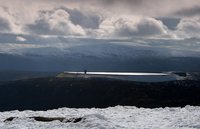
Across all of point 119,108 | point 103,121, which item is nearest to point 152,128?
point 103,121

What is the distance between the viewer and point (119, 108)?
4500cm

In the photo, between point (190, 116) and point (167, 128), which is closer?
point (167, 128)

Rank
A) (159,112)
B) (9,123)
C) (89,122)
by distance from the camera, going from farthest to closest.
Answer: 1. (159,112)
2. (9,123)
3. (89,122)

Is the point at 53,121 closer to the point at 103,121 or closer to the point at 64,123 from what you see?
the point at 64,123

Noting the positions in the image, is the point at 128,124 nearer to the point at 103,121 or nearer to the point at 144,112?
the point at 103,121

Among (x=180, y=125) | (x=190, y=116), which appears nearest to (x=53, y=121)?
(x=180, y=125)

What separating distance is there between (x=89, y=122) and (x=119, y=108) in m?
13.8

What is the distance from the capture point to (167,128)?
3206 cm

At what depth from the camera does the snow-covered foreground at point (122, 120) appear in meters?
31.7

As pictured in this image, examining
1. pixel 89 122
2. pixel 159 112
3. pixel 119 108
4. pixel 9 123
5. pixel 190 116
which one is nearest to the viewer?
pixel 89 122

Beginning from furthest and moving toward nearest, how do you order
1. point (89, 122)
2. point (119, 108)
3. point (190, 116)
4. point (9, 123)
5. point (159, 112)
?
1. point (119, 108)
2. point (159, 112)
3. point (190, 116)
4. point (9, 123)
5. point (89, 122)

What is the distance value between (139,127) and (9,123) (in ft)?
40.0

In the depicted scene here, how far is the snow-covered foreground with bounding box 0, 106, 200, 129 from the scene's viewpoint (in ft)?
104

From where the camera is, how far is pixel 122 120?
36812 millimetres
